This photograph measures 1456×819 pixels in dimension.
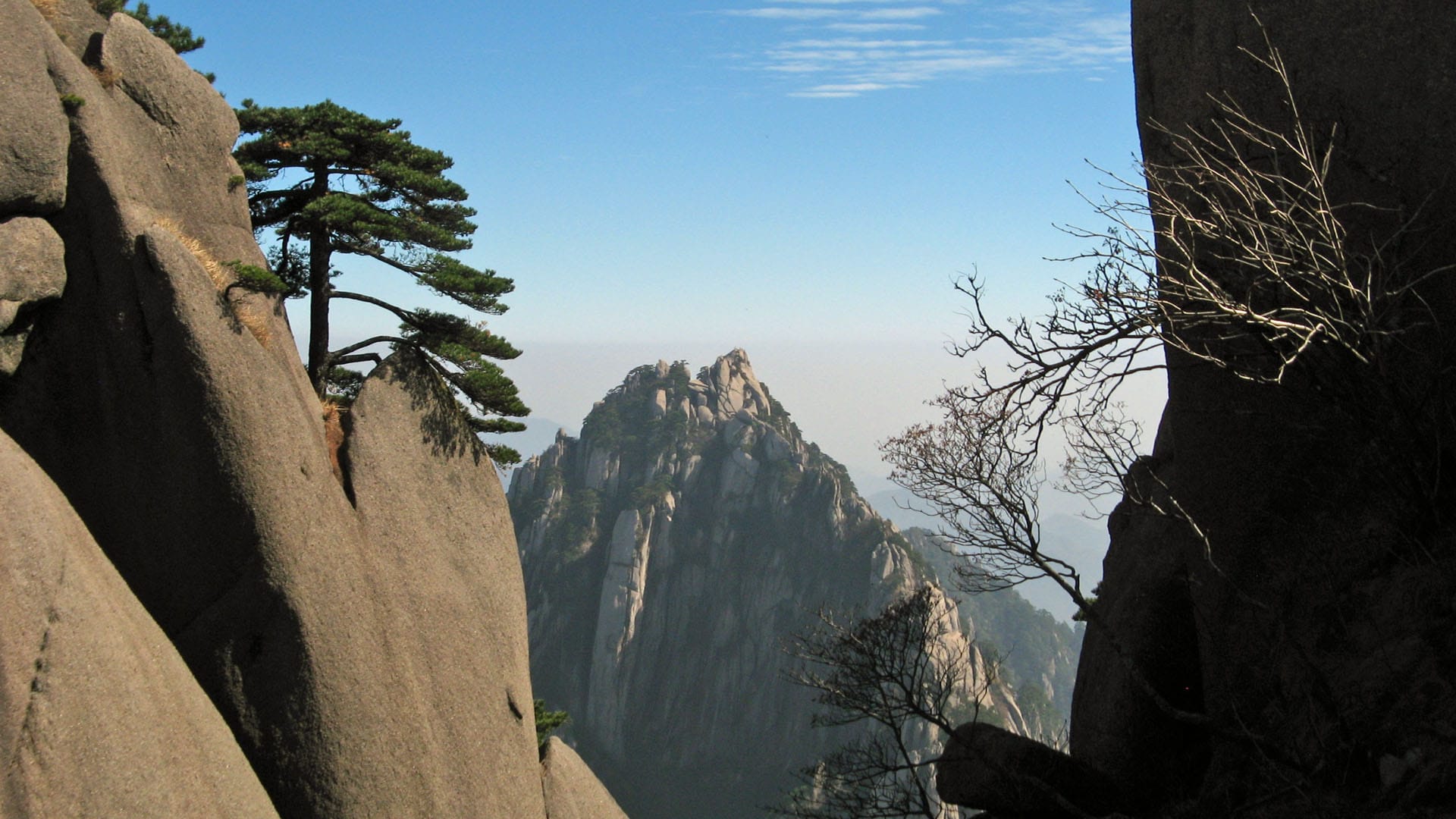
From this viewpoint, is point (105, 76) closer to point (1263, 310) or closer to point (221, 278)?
point (221, 278)

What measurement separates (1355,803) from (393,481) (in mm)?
12389

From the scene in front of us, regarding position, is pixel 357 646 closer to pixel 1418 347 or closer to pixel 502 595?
pixel 502 595

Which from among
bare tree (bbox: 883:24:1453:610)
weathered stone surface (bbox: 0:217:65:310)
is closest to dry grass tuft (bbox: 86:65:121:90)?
weathered stone surface (bbox: 0:217:65:310)

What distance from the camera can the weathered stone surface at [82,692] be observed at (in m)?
9.14

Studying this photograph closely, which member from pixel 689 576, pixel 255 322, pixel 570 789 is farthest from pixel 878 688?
pixel 689 576

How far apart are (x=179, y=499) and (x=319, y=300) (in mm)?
A: 4870

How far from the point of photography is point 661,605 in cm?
17500

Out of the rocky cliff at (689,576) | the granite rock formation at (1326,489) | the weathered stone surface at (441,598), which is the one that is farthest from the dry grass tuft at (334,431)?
the rocky cliff at (689,576)

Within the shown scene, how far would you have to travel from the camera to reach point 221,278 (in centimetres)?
1317

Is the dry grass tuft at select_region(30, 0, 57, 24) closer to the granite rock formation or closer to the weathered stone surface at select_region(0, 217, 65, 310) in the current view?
the weathered stone surface at select_region(0, 217, 65, 310)

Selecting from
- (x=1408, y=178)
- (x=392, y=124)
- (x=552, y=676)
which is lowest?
(x=552, y=676)

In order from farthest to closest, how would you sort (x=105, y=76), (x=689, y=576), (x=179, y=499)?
1. (x=689, y=576)
2. (x=105, y=76)
3. (x=179, y=499)

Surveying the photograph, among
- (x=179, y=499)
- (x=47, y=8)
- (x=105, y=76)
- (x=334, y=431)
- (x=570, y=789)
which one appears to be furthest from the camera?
(x=570, y=789)

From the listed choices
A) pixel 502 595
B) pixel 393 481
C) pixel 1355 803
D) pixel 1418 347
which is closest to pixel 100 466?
pixel 393 481
